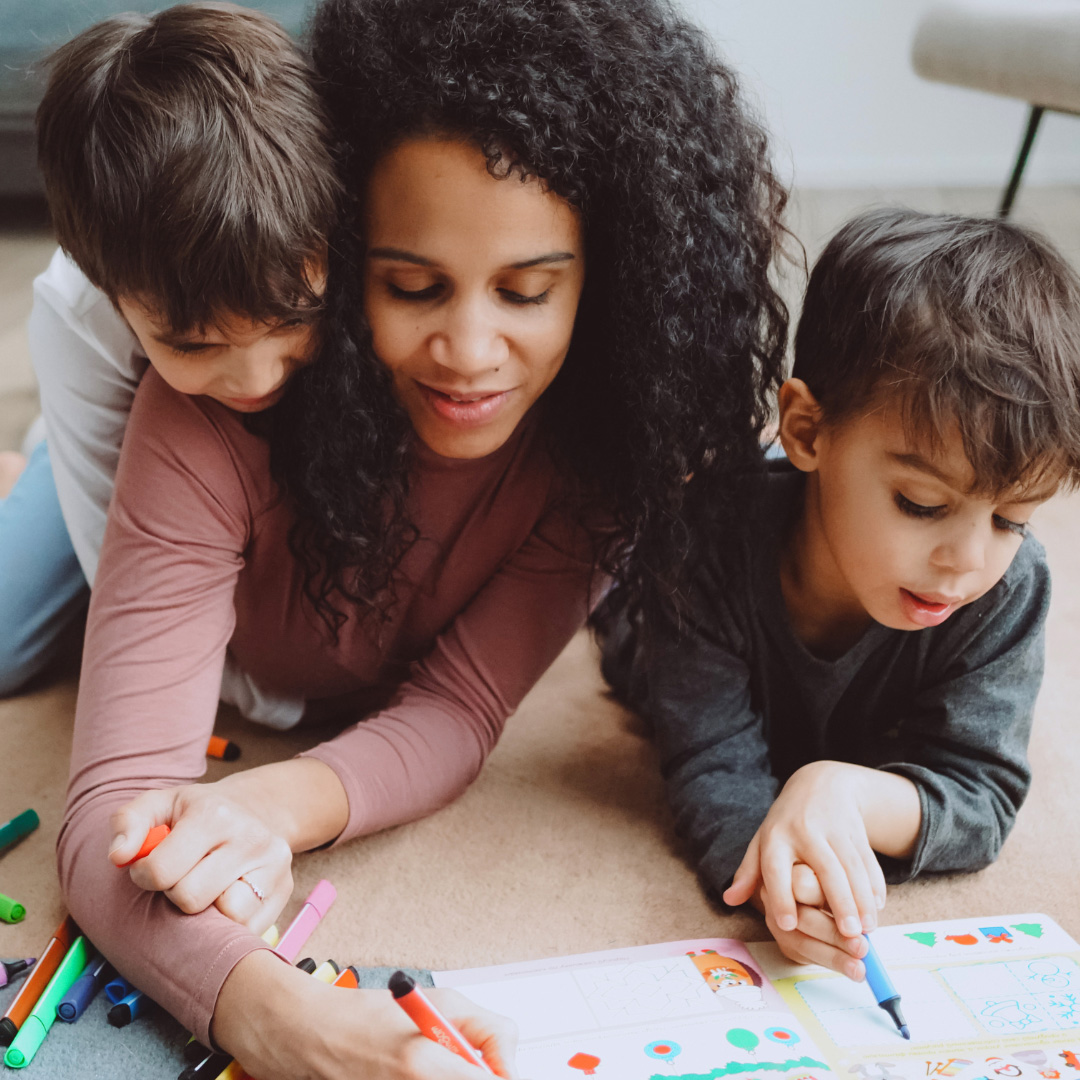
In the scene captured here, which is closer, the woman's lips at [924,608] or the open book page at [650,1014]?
the open book page at [650,1014]

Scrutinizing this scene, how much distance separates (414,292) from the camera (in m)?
0.78

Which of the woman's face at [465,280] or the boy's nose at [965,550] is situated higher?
the woman's face at [465,280]

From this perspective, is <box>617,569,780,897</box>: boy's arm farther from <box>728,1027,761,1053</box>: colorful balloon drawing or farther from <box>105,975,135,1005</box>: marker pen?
<box>105,975,135,1005</box>: marker pen

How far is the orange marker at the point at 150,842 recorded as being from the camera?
0.71 metres

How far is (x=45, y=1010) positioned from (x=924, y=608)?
67 cm

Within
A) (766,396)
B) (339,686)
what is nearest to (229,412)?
(339,686)

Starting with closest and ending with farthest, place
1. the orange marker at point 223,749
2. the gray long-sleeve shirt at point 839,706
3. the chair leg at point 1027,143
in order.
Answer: the gray long-sleeve shirt at point 839,706, the orange marker at point 223,749, the chair leg at point 1027,143

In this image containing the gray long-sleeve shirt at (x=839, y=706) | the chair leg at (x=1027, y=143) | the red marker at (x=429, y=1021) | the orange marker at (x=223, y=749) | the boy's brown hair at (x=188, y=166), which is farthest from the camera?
the chair leg at (x=1027, y=143)

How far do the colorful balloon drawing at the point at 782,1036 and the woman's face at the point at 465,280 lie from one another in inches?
18.1

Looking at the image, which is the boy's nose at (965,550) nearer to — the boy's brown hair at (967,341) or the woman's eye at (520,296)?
the boy's brown hair at (967,341)

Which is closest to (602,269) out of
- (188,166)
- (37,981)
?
(188,166)

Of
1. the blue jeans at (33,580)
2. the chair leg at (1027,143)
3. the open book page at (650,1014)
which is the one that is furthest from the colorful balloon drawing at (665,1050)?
the chair leg at (1027,143)

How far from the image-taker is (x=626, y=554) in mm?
948

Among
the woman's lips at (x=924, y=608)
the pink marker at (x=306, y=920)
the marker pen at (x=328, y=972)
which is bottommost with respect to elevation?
the pink marker at (x=306, y=920)
